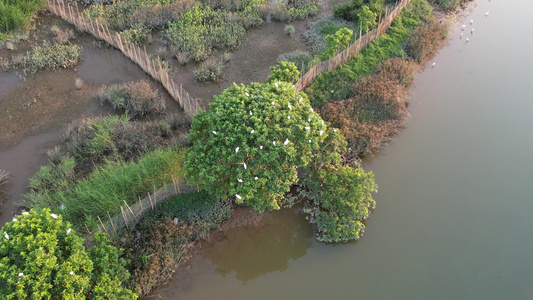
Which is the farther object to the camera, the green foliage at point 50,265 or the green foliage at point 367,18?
the green foliage at point 367,18

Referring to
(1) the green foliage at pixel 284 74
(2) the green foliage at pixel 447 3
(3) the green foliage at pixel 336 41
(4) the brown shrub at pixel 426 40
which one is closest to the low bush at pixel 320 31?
(3) the green foliage at pixel 336 41

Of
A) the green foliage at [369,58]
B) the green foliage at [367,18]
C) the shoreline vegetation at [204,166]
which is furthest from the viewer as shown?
the green foliage at [367,18]

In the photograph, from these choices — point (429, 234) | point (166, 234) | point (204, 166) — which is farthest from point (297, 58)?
point (166, 234)

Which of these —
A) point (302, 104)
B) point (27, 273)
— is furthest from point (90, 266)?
point (302, 104)

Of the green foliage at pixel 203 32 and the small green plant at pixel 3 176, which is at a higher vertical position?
the green foliage at pixel 203 32

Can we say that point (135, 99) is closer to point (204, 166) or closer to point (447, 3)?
point (204, 166)

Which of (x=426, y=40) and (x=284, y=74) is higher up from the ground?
(x=284, y=74)

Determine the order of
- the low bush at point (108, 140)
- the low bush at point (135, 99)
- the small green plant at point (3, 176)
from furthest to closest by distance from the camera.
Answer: the low bush at point (135, 99) < the low bush at point (108, 140) < the small green plant at point (3, 176)

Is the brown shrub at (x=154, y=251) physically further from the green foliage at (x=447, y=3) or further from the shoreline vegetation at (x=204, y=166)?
the green foliage at (x=447, y=3)
